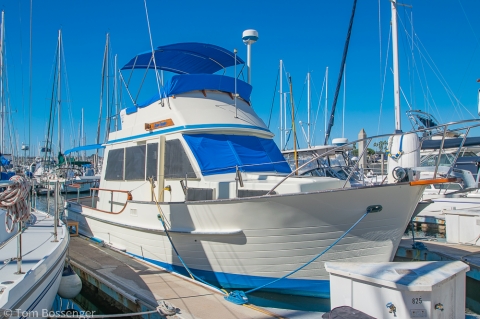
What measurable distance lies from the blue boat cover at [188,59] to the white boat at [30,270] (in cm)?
504

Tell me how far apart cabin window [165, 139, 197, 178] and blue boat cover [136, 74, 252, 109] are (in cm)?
115

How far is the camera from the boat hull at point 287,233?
17.0ft

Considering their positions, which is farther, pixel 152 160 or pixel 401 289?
pixel 152 160

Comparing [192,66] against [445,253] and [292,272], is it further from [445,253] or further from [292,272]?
[445,253]

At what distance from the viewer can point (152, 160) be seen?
7594 millimetres

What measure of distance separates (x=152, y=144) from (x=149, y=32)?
2396 millimetres

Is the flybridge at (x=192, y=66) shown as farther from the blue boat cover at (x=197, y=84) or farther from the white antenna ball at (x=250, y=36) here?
the white antenna ball at (x=250, y=36)

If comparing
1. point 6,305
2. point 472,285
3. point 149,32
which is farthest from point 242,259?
point 149,32

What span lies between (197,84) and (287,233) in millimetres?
3866

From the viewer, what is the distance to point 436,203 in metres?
14.3

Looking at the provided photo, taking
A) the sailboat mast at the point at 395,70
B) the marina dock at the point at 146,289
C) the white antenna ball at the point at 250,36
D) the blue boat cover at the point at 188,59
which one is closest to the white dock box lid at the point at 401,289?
the marina dock at the point at 146,289

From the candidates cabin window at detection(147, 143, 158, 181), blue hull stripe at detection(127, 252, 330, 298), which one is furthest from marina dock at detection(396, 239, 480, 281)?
cabin window at detection(147, 143, 158, 181)

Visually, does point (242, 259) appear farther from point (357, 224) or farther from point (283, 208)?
point (357, 224)

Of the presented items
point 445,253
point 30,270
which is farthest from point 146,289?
point 445,253
